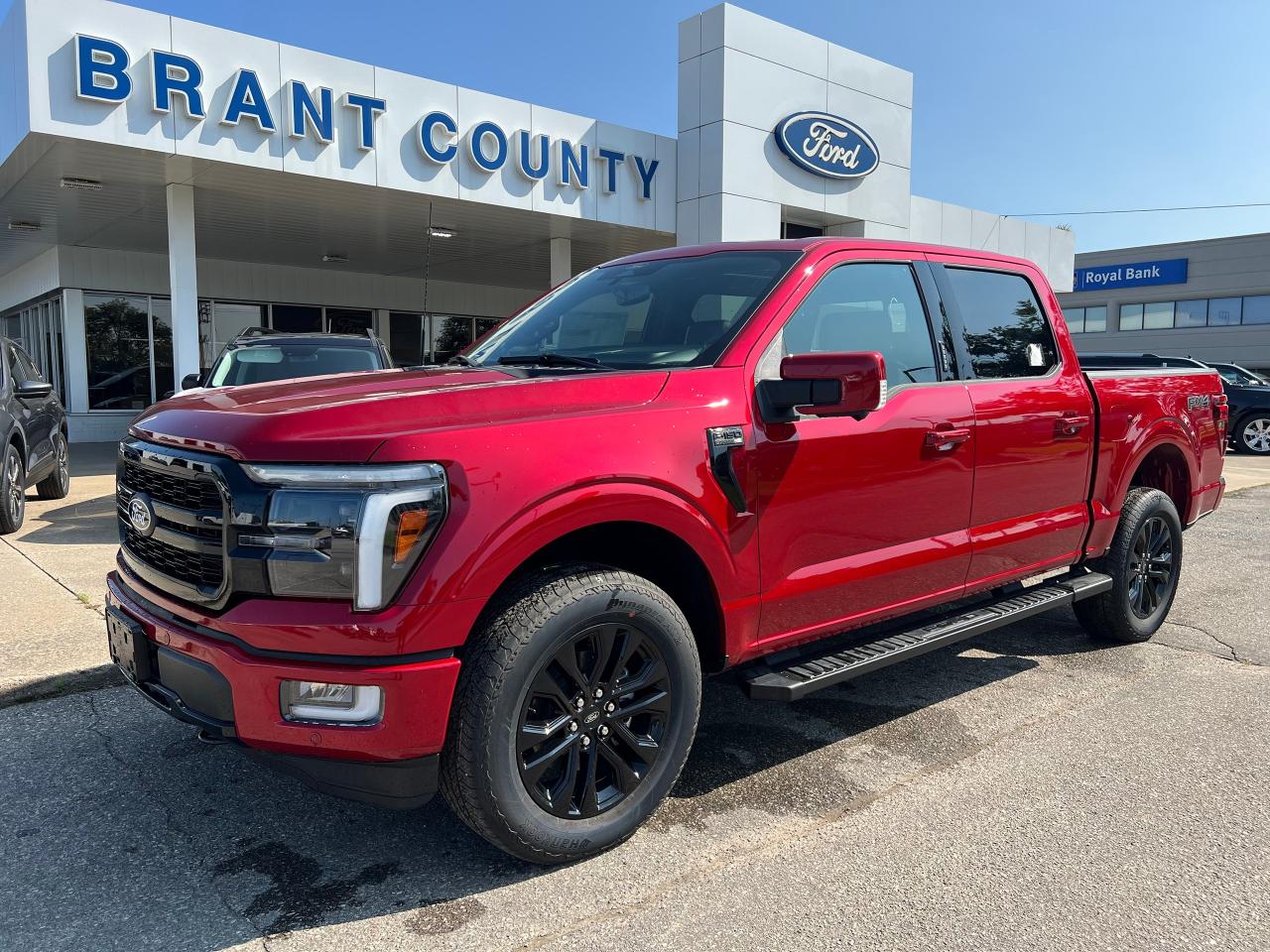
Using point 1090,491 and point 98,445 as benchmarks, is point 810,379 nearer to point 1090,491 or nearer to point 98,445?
point 1090,491

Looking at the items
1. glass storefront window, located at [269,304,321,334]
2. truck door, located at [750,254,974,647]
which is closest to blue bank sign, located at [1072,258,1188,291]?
glass storefront window, located at [269,304,321,334]

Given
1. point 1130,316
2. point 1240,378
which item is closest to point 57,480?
point 1240,378

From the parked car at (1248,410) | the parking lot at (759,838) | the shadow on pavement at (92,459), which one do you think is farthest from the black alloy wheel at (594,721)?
the parked car at (1248,410)

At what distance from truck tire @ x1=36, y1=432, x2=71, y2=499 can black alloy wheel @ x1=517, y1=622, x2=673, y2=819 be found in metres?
9.12

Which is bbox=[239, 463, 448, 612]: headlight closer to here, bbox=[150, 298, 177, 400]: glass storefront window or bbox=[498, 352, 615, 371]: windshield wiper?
bbox=[498, 352, 615, 371]: windshield wiper

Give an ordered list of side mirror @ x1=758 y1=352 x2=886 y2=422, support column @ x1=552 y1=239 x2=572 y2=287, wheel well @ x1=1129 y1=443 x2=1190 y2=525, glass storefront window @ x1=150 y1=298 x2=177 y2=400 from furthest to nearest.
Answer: glass storefront window @ x1=150 y1=298 x2=177 y2=400, support column @ x1=552 y1=239 x2=572 y2=287, wheel well @ x1=1129 y1=443 x2=1190 y2=525, side mirror @ x1=758 y1=352 x2=886 y2=422

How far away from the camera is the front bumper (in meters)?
2.38

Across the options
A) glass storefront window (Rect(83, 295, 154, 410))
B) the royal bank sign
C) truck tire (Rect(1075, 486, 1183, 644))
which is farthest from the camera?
glass storefront window (Rect(83, 295, 154, 410))

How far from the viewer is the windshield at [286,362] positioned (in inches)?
338

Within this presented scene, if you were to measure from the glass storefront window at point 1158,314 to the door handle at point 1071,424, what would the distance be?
48.7 m

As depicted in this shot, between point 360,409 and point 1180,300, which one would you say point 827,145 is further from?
point 1180,300

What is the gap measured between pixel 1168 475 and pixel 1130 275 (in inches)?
1895

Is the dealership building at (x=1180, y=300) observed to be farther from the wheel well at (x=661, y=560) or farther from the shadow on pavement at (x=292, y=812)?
the wheel well at (x=661, y=560)

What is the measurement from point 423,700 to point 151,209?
15.4 metres
